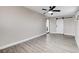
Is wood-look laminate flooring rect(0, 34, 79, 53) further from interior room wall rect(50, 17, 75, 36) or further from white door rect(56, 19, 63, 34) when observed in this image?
white door rect(56, 19, 63, 34)

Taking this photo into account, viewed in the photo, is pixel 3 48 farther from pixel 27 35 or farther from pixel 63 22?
pixel 63 22

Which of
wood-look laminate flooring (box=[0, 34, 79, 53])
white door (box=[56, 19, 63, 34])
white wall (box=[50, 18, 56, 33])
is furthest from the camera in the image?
white door (box=[56, 19, 63, 34])

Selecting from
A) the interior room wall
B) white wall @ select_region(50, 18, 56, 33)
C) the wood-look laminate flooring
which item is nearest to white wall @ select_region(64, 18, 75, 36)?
the interior room wall

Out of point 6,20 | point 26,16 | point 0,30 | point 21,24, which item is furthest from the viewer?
point 26,16

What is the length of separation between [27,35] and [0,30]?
2056 millimetres

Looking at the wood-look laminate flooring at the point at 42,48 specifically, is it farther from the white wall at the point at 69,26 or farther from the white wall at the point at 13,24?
the white wall at the point at 69,26

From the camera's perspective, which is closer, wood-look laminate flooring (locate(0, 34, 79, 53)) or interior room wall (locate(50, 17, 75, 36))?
wood-look laminate flooring (locate(0, 34, 79, 53))

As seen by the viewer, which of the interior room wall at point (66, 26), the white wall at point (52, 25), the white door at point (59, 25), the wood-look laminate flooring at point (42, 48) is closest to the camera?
the wood-look laminate flooring at point (42, 48)

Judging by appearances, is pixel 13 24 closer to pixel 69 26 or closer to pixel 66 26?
pixel 69 26

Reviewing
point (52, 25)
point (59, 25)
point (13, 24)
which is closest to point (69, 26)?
point (59, 25)

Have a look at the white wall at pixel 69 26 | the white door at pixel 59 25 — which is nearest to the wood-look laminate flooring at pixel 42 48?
the white wall at pixel 69 26
